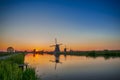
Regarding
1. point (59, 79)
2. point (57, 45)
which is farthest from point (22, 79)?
point (57, 45)

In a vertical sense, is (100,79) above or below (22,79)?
below

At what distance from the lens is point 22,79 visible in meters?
13.3

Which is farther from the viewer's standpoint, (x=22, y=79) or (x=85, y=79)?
(x=85, y=79)

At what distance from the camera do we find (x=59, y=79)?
30.3 m

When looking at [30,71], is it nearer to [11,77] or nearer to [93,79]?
[11,77]

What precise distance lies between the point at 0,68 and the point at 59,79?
1847cm

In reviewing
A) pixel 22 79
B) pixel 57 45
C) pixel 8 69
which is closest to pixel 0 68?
pixel 8 69

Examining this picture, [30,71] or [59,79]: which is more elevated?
[30,71]

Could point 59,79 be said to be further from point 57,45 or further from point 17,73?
point 57,45

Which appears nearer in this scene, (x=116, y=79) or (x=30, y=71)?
(x=30, y=71)

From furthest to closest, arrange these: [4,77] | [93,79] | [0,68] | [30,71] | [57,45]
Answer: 1. [57,45]
2. [93,79]
3. [30,71]
4. [0,68]
5. [4,77]

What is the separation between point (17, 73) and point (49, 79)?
60.4ft

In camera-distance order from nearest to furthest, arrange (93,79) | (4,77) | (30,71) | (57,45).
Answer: (4,77) → (30,71) → (93,79) → (57,45)

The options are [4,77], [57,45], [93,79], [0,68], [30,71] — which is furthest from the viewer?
[57,45]
